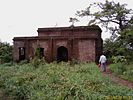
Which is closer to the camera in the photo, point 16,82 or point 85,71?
point 16,82

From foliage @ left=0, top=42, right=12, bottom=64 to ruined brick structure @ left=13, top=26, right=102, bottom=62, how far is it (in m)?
2.29

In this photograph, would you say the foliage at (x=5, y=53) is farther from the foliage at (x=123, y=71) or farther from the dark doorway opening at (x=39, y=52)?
the foliage at (x=123, y=71)

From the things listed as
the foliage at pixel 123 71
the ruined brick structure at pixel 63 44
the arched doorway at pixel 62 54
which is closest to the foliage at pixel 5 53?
the ruined brick structure at pixel 63 44

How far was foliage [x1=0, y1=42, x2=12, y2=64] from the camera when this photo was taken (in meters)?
38.3

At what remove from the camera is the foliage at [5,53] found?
126 ft

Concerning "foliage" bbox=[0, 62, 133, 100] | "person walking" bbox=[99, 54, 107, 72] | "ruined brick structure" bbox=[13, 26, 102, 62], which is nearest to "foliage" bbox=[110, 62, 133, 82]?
"person walking" bbox=[99, 54, 107, 72]

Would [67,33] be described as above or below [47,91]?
above

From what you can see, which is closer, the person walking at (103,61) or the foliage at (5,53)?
the person walking at (103,61)

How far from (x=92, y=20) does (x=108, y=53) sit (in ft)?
15.3

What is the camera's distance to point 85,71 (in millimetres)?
21844

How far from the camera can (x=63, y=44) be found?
111 feet

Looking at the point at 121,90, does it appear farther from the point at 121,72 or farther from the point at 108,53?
the point at 108,53

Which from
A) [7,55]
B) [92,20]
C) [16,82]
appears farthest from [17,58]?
[16,82]

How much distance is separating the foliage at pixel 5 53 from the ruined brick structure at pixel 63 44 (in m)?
2.29
